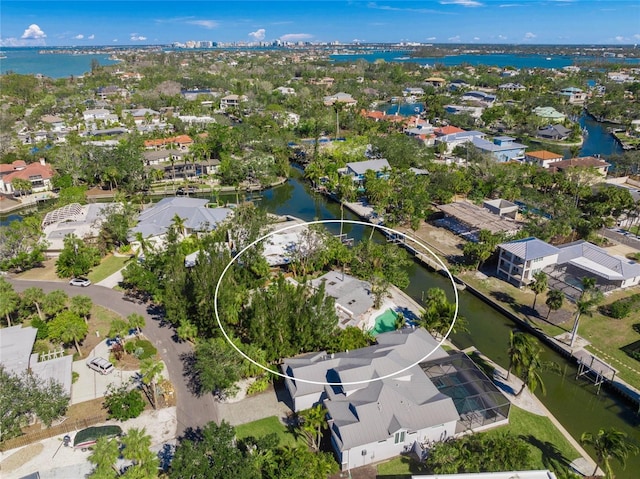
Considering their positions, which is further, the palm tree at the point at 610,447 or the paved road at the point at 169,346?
the paved road at the point at 169,346

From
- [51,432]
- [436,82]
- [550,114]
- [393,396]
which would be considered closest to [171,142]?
[51,432]

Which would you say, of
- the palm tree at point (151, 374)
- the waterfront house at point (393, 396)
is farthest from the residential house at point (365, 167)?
the palm tree at point (151, 374)

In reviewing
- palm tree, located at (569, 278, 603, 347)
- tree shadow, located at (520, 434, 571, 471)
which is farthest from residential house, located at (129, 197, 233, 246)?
tree shadow, located at (520, 434, 571, 471)

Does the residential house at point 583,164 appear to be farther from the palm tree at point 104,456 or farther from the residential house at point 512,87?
the residential house at point 512,87

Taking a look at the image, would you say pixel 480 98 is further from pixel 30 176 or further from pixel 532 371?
pixel 532 371

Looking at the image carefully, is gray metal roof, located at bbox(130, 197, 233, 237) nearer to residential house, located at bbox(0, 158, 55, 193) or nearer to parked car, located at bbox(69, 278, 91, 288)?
parked car, located at bbox(69, 278, 91, 288)

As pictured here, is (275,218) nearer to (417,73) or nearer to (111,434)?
(111,434)

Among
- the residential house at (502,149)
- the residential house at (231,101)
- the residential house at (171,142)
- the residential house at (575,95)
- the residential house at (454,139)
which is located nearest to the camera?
the residential house at (502,149)
